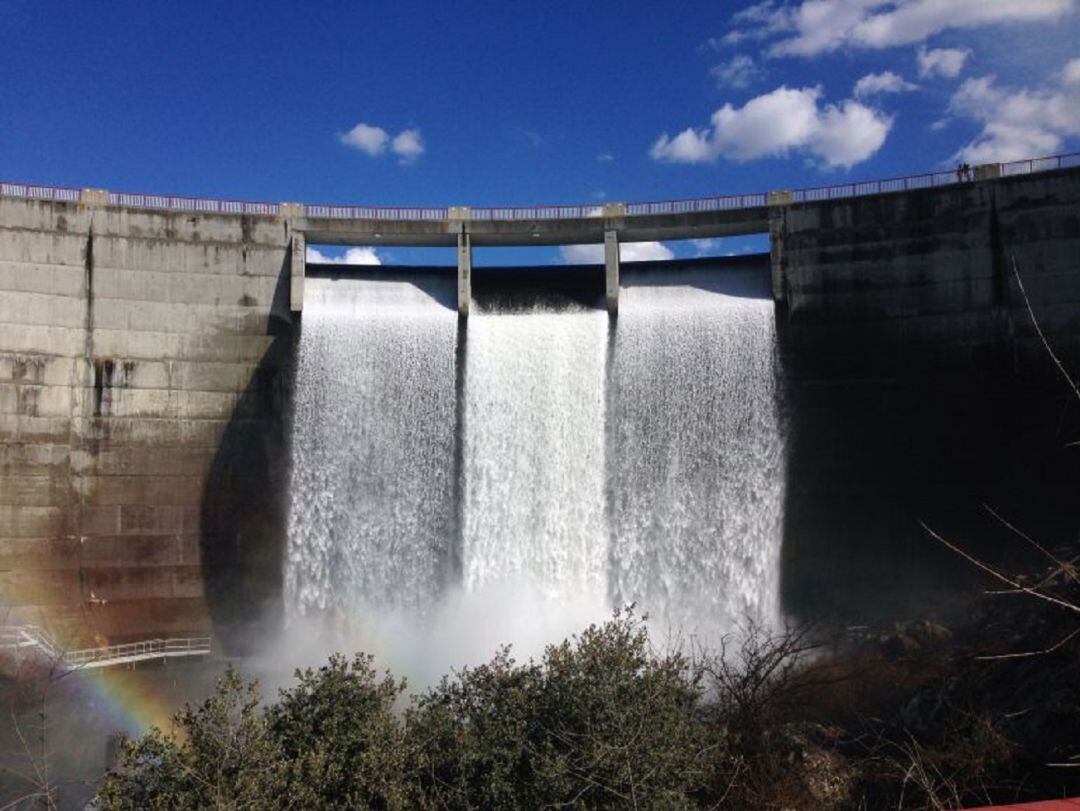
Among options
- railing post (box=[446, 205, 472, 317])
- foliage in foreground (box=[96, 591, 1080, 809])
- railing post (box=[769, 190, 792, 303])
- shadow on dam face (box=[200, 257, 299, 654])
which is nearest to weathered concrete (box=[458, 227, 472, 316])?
railing post (box=[446, 205, 472, 317])

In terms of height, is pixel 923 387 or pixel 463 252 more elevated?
pixel 463 252

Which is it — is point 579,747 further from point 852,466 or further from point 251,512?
point 251,512

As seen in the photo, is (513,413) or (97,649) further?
(513,413)

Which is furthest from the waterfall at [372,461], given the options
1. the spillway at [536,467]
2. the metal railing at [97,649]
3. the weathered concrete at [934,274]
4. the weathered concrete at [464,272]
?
the weathered concrete at [934,274]

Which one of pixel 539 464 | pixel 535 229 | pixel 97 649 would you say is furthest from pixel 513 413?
pixel 97 649

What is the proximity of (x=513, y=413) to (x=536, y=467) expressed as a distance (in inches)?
64.0

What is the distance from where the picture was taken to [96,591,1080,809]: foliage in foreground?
31.8ft

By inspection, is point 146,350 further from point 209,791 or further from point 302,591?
point 209,791

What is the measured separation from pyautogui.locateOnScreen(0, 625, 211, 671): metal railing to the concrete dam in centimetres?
39

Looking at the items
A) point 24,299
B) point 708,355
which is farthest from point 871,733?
point 24,299

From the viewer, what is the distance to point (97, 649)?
23.9 m

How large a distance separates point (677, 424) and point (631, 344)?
2606 mm

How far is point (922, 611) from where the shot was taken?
72.0 ft

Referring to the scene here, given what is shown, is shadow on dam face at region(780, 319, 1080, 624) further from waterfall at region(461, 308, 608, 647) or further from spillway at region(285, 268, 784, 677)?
waterfall at region(461, 308, 608, 647)
